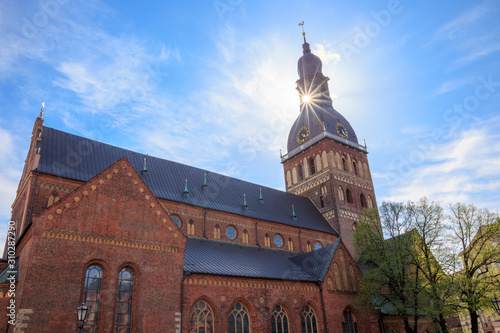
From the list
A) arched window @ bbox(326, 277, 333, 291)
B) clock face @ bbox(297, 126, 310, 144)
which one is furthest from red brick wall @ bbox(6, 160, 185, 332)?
clock face @ bbox(297, 126, 310, 144)

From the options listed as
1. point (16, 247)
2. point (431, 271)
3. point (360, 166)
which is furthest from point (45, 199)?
point (360, 166)

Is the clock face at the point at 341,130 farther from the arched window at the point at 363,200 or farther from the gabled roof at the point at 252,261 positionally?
the gabled roof at the point at 252,261

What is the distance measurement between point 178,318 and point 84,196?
823 centimetres

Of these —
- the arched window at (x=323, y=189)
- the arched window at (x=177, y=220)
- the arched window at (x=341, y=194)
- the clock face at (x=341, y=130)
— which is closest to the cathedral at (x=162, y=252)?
the arched window at (x=177, y=220)

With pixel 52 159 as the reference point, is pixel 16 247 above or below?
below

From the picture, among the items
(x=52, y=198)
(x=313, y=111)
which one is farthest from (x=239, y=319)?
(x=313, y=111)

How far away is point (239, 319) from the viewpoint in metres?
23.3

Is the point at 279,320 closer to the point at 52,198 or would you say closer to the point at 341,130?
the point at 52,198

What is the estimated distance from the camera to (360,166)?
4944cm

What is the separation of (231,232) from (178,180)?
6.49 m

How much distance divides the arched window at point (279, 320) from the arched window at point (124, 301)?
32.3 feet

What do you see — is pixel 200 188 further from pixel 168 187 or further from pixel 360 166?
pixel 360 166

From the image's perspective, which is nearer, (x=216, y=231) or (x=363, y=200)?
(x=216, y=231)

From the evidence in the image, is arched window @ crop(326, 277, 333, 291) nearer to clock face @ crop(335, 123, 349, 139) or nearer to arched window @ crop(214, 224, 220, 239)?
arched window @ crop(214, 224, 220, 239)
